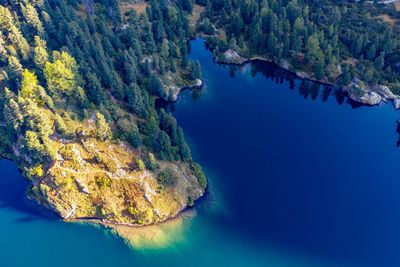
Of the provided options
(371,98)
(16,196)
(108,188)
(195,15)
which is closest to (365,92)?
(371,98)

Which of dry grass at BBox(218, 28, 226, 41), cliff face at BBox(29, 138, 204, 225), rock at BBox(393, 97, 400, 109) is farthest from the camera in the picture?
dry grass at BBox(218, 28, 226, 41)

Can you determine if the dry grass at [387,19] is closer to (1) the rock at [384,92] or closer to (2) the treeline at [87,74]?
(1) the rock at [384,92]

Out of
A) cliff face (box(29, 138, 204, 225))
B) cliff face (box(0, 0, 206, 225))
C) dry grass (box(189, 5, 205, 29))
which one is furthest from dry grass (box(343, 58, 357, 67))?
cliff face (box(29, 138, 204, 225))

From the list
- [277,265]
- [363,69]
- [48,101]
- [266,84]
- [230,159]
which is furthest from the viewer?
[266,84]

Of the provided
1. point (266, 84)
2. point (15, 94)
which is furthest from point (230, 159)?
point (15, 94)

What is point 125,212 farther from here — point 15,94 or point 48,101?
point 15,94

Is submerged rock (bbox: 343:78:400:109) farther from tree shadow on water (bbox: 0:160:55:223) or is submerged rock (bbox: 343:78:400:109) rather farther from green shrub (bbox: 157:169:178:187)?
tree shadow on water (bbox: 0:160:55:223)
